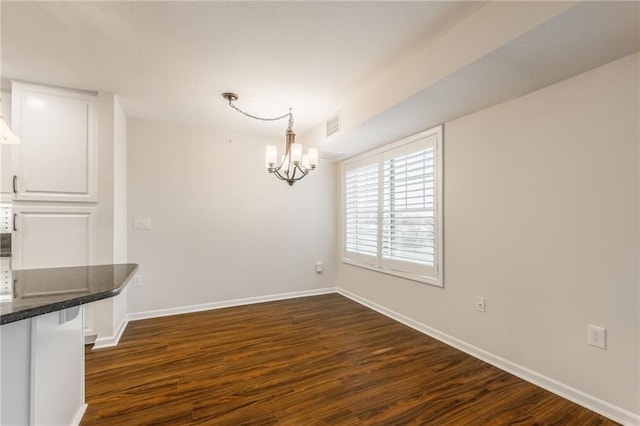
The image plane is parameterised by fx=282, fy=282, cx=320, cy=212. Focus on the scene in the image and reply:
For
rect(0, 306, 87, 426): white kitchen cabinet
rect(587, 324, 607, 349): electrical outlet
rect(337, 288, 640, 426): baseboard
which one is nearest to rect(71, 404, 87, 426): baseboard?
rect(0, 306, 87, 426): white kitchen cabinet

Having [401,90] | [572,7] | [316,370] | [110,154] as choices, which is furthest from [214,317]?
[572,7]

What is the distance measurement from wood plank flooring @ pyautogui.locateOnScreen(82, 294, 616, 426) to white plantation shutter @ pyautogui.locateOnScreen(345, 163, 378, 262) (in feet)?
3.88

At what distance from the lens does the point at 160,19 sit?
174 cm

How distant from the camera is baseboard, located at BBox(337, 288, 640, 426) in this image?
5.48 feet

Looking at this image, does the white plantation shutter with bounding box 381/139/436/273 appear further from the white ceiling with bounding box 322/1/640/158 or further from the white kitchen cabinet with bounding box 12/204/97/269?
the white kitchen cabinet with bounding box 12/204/97/269

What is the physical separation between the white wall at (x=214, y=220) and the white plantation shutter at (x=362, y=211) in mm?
406

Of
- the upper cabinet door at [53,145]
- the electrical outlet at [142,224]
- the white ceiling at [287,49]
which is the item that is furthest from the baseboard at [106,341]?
the white ceiling at [287,49]

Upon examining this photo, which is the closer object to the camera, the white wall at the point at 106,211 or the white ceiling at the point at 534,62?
the white ceiling at the point at 534,62

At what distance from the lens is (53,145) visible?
2.52 meters

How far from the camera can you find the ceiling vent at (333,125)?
10.4 ft

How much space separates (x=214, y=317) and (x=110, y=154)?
209 cm

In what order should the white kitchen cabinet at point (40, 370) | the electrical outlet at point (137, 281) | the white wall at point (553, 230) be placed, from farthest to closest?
the electrical outlet at point (137, 281) → the white wall at point (553, 230) → the white kitchen cabinet at point (40, 370)

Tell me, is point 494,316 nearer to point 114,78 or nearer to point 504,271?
point 504,271

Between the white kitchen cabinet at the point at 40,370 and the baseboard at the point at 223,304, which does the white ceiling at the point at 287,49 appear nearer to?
the white kitchen cabinet at the point at 40,370
